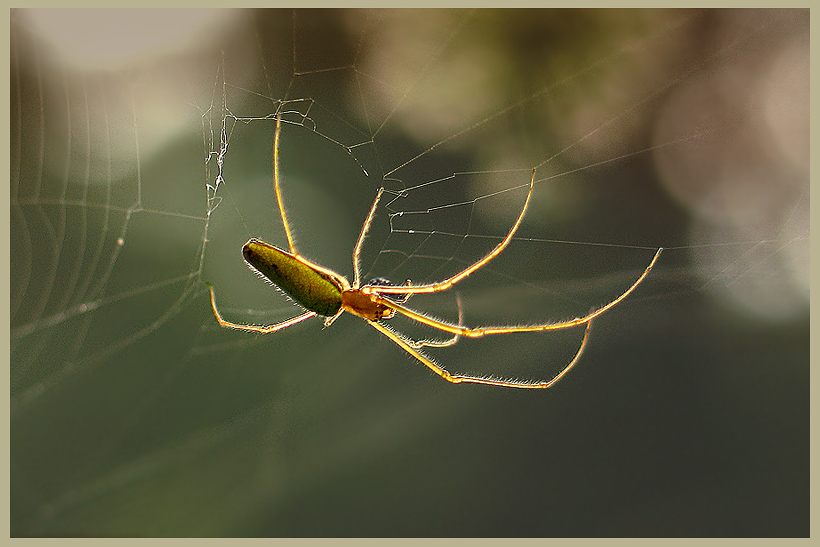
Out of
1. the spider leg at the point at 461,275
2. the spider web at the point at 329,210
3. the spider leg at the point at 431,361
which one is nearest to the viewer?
the spider leg at the point at 461,275

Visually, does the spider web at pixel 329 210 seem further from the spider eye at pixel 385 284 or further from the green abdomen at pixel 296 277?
the green abdomen at pixel 296 277

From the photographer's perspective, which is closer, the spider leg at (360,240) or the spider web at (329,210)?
the spider leg at (360,240)

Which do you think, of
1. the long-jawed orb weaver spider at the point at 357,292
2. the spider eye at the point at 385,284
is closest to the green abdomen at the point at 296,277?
the long-jawed orb weaver spider at the point at 357,292

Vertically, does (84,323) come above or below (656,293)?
below

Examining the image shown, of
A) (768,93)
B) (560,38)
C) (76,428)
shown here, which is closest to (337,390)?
(76,428)

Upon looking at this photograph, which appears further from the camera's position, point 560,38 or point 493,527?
point 493,527

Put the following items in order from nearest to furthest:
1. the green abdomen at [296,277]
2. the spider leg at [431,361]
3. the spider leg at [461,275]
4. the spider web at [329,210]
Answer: the green abdomen at [296,277] → the spider leg at [461,275] → the spider leg at [431,361] → the spider web at [329,210]

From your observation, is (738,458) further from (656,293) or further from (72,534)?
(72,534)
